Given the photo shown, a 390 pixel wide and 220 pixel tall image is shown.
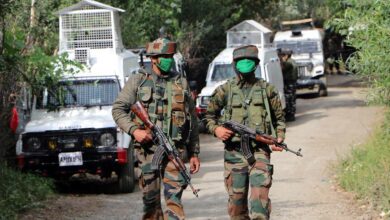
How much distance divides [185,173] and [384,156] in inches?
205

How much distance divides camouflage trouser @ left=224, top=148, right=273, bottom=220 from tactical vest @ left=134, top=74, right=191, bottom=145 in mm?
557

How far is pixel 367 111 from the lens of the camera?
25422mm

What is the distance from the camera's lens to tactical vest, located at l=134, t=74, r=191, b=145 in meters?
7.18

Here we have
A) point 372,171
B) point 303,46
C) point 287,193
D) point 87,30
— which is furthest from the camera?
point 303,46

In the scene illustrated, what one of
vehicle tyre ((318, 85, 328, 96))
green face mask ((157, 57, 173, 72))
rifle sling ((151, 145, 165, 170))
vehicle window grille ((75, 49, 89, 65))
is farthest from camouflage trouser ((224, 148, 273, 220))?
vehicle tyre ((318, 85, 328, 96))

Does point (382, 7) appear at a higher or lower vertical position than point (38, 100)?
higher

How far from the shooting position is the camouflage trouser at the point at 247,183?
7.26m

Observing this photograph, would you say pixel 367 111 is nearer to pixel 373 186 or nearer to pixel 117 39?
pixel 117 39

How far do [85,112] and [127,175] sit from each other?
3.83 ft

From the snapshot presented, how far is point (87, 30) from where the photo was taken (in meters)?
14.4

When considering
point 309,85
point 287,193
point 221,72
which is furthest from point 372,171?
point 309,85

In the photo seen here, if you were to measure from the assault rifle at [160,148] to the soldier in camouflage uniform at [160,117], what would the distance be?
5cm

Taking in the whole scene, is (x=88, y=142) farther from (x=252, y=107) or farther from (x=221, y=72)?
(x=221, y=72)

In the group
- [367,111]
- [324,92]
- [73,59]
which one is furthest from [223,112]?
[324,92]
